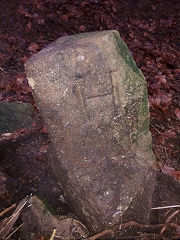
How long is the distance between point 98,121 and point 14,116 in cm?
132

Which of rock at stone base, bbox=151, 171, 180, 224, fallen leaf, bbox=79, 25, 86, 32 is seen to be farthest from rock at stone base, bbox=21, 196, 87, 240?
fallen leaf, bbox=79, 25, 86, 32

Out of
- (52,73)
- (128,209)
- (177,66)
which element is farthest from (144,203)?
(177,66)

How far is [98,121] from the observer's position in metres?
1.89

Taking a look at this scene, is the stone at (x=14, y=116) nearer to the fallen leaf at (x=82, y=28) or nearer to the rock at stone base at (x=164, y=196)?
the rock at stone base at (x=164, y=196)

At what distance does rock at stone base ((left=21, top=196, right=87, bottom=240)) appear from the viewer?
1.98 m

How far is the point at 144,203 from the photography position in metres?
2.07

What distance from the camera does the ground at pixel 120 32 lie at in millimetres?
3250

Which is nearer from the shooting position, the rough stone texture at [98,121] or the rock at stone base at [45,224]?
the rough stone texture at [98,121]

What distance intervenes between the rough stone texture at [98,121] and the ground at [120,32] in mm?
902

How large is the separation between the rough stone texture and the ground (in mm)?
902

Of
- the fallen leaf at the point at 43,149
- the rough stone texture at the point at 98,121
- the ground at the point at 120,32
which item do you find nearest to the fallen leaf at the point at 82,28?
the ground at the point at 120,32

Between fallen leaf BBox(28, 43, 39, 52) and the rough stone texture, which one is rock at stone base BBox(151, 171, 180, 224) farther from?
fallen leaf BBox(28, 43, 39, 52)

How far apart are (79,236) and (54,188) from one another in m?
0.58

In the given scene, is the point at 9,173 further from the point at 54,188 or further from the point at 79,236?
the point at 79,236
